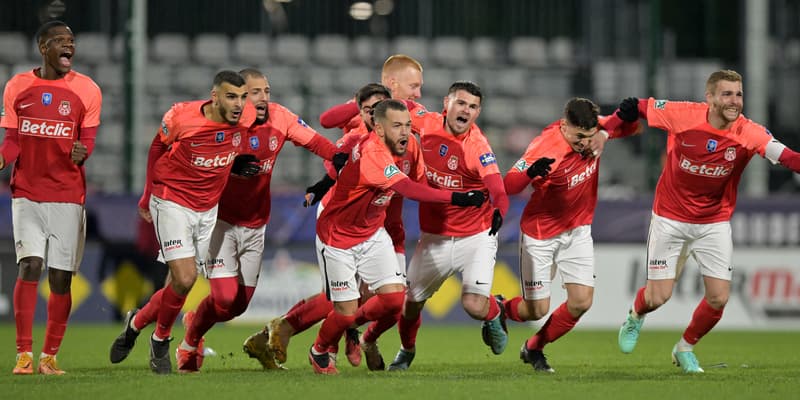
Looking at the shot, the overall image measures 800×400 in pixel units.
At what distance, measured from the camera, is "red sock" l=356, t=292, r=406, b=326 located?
8422 millimetres

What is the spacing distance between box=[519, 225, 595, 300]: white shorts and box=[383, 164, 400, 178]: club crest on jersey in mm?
1557

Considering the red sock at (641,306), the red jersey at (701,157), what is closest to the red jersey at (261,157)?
the red jersey at (701,157)

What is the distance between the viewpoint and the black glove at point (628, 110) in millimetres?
8913

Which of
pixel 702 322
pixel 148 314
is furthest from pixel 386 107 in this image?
pixel 702 322

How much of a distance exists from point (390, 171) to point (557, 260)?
5.88 feet

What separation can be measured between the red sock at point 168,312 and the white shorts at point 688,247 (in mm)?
3588

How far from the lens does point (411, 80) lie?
953 cm

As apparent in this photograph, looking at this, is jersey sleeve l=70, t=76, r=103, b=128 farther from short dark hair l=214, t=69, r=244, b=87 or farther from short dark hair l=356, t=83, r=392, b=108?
short dark hair l=356, t=83, r=392, b=108

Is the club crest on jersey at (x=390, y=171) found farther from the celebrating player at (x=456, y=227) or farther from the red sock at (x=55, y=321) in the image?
the red sock at (x=55, y=321)

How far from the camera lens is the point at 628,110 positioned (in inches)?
351

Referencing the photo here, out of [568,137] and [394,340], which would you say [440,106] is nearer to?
[394,340]

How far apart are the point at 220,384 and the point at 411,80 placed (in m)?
3.09

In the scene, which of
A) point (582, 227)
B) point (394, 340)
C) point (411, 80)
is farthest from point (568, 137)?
point (394, 340)

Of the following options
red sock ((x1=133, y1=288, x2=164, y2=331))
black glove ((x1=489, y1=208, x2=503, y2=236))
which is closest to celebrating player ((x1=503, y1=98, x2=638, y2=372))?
black glove ((x1=489, y1=208, x2=503, y2=236))
